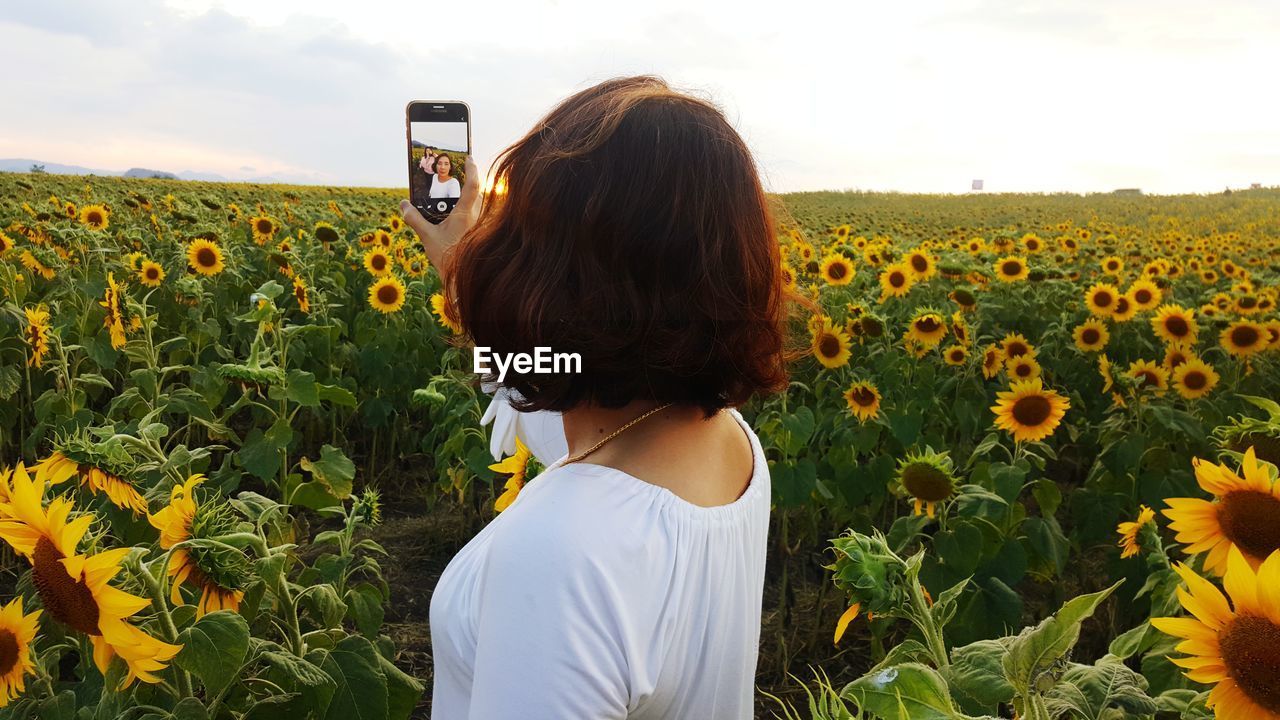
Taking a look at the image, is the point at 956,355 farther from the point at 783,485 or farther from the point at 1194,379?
the point at 783,485

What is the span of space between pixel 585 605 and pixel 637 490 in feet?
0.52

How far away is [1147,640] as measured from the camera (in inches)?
43.7

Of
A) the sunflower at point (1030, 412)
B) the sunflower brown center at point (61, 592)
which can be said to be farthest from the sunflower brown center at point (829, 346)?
the sunflower brown center at point (61, 592)

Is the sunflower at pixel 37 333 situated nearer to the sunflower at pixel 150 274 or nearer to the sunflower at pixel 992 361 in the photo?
the sunflower at pixel 150 274

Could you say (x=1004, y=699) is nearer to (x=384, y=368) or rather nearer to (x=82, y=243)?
(x=384, y=368)

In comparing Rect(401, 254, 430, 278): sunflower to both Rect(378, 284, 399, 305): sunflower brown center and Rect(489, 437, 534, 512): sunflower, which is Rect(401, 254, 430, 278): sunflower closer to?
Rect(378, 284, 399, 305): sunflower brown center

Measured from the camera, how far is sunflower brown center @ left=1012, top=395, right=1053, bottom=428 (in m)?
3.04

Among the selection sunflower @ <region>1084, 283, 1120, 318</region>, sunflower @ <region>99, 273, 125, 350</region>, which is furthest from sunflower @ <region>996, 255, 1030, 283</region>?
sunflower @ <region>99, 273, 125, 350</region>

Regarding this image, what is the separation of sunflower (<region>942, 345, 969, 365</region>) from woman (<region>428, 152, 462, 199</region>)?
2.62 m

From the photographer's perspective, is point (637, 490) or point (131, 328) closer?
point (637, 490)

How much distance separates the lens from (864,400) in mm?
3250

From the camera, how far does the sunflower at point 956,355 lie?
3.97m

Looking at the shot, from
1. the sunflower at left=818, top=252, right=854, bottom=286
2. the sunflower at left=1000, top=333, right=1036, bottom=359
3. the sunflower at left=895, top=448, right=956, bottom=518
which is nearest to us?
the sunflower at left=895, top=448, right=956, bottom=518

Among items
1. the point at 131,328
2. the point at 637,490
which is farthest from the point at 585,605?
the point at 131,328
